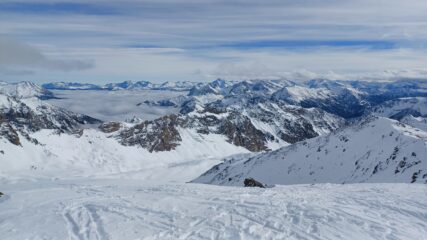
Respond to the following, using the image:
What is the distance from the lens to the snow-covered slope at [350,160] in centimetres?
9544

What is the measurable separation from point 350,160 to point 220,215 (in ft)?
329

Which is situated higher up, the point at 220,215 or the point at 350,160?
the point at 220,215

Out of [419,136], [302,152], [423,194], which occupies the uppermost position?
[423,194]

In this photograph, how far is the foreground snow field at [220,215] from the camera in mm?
23344

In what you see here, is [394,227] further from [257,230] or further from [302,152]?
[302,152]

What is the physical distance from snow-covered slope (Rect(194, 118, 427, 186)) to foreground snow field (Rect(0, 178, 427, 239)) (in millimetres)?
52340

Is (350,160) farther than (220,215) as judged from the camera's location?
Yes

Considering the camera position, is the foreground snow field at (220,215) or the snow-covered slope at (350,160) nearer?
the foreground snow field at (220,215)

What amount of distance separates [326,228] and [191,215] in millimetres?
7814

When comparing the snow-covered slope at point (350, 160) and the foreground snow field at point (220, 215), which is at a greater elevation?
the foreground snow field at point (220, 215)

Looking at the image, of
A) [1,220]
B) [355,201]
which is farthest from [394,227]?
[1,220]

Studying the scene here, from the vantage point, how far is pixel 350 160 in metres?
120

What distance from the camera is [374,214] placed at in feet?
86.9

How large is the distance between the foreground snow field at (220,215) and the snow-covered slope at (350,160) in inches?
2061
